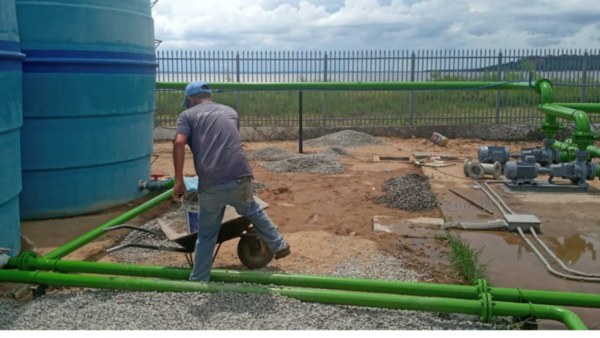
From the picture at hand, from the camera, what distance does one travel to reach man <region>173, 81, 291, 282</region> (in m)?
4.99

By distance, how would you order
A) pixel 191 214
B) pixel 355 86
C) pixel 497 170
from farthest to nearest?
pixel 355 86
pixel 497 170
pixel 191 214

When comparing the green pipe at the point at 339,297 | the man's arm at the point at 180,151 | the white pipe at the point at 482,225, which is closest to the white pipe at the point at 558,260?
the white pipe at the point at 482,225

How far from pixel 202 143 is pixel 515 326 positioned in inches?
109

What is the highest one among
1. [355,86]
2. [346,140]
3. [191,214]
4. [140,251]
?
[355,86]

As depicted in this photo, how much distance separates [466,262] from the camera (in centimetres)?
578

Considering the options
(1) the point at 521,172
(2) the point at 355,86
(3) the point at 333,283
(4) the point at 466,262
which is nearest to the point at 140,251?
(3) the point at 333,283

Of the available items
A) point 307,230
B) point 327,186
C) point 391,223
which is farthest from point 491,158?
point 307,230

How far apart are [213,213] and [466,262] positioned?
2.46m

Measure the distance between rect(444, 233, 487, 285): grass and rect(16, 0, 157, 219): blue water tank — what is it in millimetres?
4605

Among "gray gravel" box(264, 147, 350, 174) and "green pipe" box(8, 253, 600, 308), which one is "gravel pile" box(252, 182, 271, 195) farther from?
"green pipe" box(8, 253, 600, 308)

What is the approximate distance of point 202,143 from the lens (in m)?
5.07

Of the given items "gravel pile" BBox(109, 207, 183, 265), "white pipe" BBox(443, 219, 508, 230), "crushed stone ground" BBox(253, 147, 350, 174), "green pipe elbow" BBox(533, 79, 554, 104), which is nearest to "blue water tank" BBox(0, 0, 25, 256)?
"gravel pile" BBox(109, 207, 183, 265)

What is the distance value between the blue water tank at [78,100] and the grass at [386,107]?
9927mm

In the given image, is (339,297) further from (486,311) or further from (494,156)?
(494,156)
